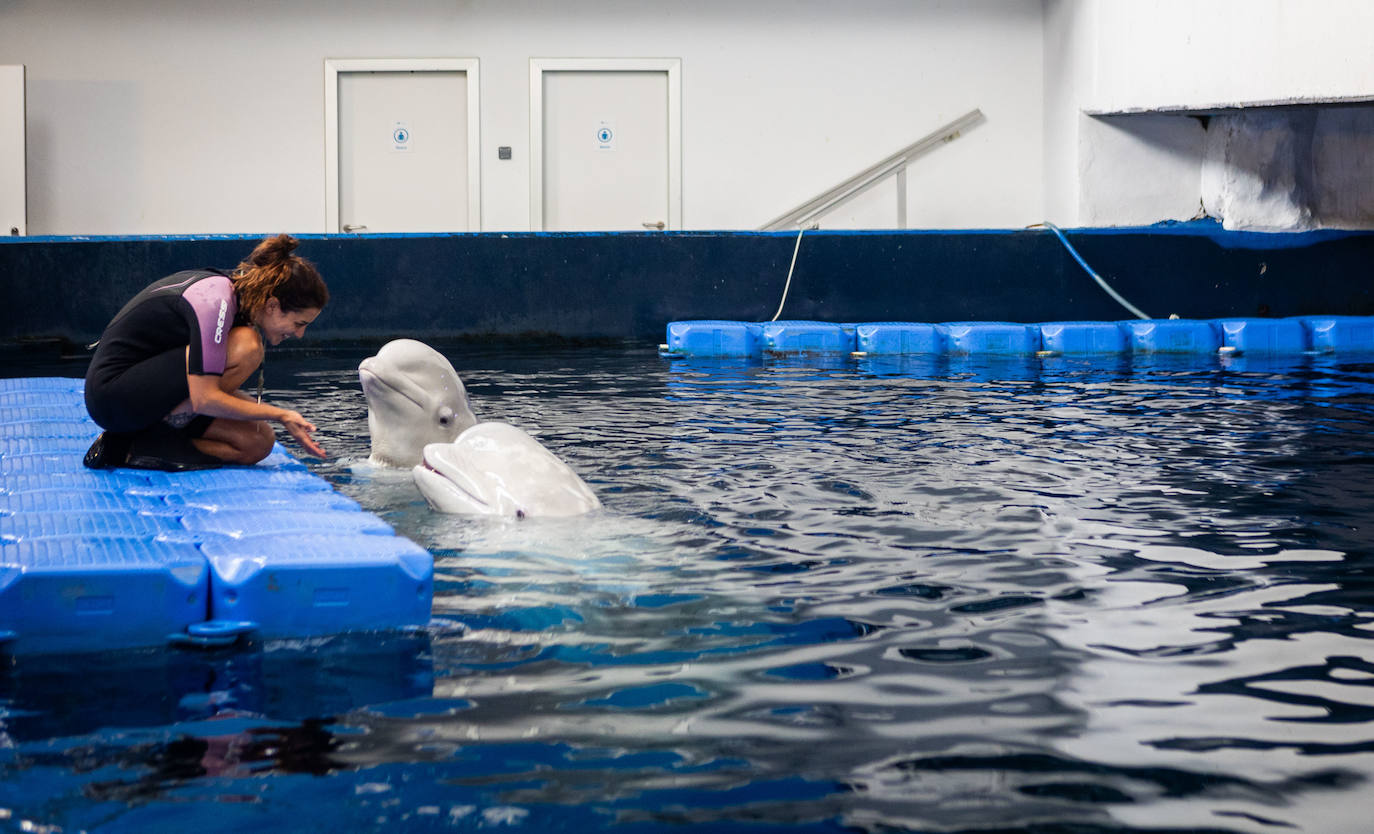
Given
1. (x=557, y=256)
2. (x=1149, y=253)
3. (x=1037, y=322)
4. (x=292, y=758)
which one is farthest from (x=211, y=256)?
(x=292, y=758)

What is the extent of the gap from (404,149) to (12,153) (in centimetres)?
390

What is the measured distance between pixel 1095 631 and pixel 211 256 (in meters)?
10.5

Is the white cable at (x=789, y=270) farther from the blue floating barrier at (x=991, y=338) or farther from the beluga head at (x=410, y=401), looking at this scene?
the beluga head at (x=410, y=401)

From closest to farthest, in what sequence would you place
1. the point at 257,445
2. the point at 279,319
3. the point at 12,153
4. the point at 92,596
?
the point at 92,596 < the point at 279,319 < the point at 257,445 < the point at 12,153

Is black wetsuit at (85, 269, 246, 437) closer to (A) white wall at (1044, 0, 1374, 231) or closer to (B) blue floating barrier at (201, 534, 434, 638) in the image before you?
(B) blue floating barrier at (201, 534, 434, 638)

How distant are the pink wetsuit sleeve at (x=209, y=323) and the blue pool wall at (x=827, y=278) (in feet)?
25.8

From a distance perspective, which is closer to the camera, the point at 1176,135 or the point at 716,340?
the point at 716,340

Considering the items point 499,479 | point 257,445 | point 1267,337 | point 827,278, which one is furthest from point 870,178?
point 499,479

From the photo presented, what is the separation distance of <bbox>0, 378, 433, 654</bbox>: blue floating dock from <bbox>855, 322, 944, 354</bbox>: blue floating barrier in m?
8.41

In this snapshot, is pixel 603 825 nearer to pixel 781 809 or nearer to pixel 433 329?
pixel 781 809

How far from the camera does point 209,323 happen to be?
4961 millimetres

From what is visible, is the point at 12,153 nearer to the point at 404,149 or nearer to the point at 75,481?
the point at 404,149

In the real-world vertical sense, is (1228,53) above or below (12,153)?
above

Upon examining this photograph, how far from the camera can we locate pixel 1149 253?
13.3m
